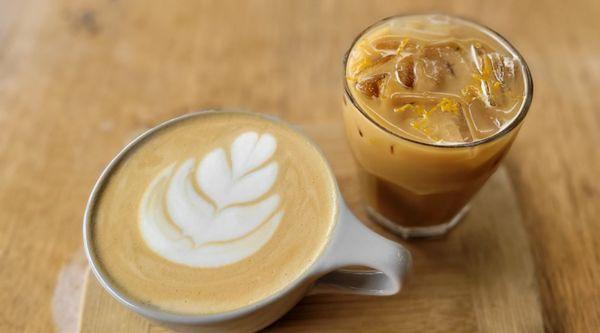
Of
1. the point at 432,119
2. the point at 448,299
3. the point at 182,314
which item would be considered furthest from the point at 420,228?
the point at 182,314

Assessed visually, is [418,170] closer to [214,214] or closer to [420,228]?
[420,228]

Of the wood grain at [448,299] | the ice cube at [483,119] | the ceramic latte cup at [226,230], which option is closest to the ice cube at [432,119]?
the ice cube at [483,119]

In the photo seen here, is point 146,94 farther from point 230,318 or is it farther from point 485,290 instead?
point 485,290

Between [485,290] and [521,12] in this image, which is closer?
[485,290]

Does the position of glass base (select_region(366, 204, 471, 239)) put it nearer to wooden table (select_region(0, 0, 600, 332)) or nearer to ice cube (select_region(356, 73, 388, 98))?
wooden table (select_region(0, 0, 600, 332))

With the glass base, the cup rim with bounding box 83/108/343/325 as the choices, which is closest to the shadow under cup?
the glass base

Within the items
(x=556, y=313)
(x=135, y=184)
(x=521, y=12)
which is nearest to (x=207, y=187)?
(x=135, y=184)
